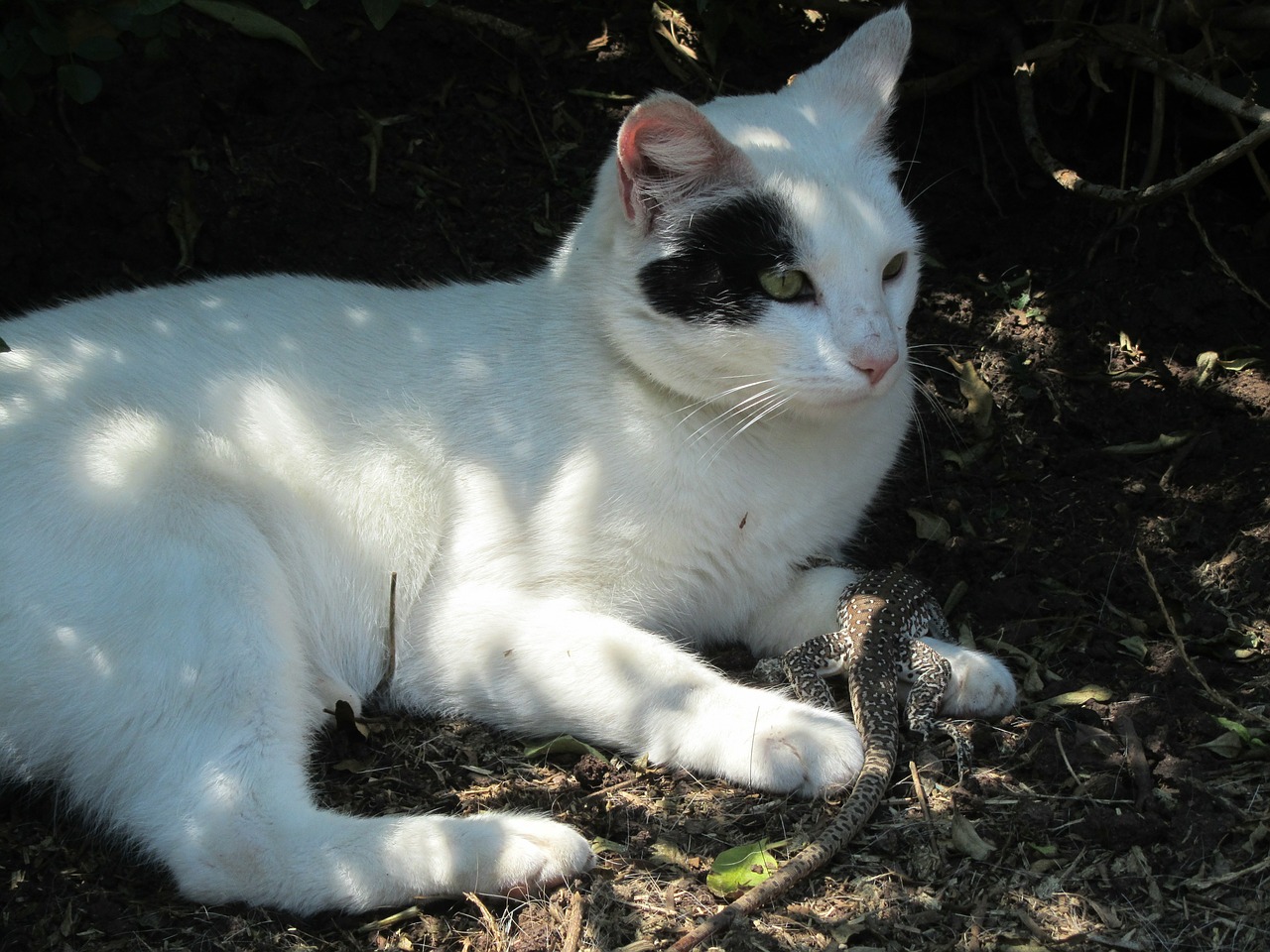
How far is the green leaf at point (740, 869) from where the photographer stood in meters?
2.66

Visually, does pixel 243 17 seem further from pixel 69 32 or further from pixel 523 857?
pixel 523 857

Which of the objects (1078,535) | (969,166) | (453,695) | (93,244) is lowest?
(1078,535)

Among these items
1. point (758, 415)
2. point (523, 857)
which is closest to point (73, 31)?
point (758, 415)

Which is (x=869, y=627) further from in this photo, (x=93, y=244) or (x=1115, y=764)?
(x=93, y=244)

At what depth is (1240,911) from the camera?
250 centimetres

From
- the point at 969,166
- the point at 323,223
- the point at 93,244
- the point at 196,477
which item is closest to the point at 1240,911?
the point at 196,477

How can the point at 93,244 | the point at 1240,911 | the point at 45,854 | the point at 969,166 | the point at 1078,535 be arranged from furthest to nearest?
the point at 969,166 → the point at 93,244 → the point at 1078,535 → the point at 45,854 → the point at 1240,911

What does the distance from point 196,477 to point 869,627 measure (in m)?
1.82

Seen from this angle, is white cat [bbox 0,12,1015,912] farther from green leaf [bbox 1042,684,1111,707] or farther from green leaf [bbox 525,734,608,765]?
green leaf [bbox 1042,684,1111,707]

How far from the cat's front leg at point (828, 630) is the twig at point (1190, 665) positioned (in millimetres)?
486

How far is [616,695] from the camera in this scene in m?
3.07

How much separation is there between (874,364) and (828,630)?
899 millimetres

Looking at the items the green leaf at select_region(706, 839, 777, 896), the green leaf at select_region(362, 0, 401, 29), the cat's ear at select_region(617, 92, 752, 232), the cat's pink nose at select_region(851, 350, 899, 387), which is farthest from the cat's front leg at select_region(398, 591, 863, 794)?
the green leaf at select_region(362, 0, 401, 29)

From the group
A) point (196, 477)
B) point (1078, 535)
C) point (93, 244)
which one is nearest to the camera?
point (196, 477)
